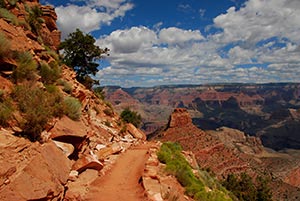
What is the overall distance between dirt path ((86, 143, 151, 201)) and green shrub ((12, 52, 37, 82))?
19.3 feet

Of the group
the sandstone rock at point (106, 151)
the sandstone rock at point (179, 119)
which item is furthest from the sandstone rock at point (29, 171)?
the sandstone rock at point (179, 119)

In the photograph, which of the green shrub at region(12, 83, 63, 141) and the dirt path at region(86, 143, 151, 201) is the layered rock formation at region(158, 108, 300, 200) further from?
the green shrub at region(12, 83, 63, 141)

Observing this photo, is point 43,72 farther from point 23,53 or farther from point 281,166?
point 281,166

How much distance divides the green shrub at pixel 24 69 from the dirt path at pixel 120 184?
5.89 meters

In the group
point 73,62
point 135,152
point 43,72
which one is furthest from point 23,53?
point 73,62

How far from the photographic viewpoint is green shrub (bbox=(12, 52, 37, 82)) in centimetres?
1300

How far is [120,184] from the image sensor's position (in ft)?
44.1

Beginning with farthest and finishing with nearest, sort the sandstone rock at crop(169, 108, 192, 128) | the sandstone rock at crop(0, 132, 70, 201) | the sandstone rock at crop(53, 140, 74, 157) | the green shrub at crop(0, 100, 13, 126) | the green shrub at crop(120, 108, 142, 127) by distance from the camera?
the sandstone rock at crop(169, 108, 192, 128)
the green shrub at crop(120, 108, 142, 127)
the sandstone rock at crop(53, 140, 74, 157)
the green shrub at crop(0, 100, 13, 126)
the sandstone rock at crop(0, 132, 70, 201)

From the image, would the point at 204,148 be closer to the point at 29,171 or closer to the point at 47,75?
the point at 47,75

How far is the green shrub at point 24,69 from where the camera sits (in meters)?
13.0

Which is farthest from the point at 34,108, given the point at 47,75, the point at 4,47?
the point at 47,75

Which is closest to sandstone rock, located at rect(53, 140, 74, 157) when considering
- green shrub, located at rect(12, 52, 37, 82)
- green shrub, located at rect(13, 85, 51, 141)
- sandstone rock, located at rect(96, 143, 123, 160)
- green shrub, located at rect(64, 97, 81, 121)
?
green shrub, located at rect(13, 85, 51, 141)

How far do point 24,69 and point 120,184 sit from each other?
703cm

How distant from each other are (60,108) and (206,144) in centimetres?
9245
